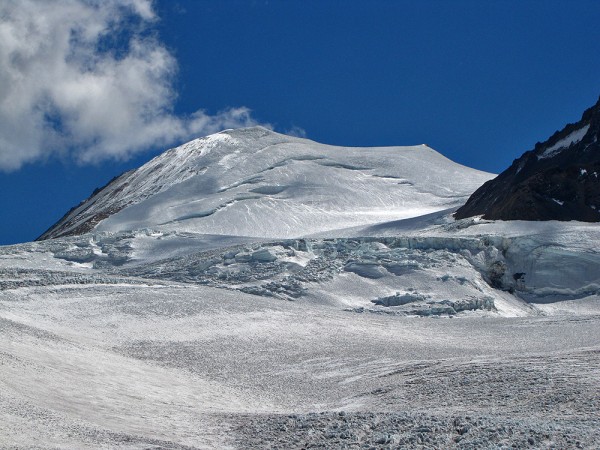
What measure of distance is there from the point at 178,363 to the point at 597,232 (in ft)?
98.9

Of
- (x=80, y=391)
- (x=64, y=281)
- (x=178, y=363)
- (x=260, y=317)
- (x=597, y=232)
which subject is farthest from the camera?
(x=597, y=232)

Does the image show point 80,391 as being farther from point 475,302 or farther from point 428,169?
point 428,169

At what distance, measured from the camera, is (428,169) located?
8506cm

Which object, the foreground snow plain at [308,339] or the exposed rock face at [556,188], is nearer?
the foreground snow plain at [308,339]

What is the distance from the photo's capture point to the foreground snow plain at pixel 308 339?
48.1ft

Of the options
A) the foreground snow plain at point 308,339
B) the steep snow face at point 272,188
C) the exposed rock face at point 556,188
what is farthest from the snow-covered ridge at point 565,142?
the foreground snow plain at point 308,339

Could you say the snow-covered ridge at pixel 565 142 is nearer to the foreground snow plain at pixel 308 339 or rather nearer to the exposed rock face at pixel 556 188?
the exposed rock face at pixel 556 188

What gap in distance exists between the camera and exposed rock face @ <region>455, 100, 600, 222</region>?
54.7 m

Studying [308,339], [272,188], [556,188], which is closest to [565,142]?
[556,188]

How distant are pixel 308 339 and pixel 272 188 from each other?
45.1 meters

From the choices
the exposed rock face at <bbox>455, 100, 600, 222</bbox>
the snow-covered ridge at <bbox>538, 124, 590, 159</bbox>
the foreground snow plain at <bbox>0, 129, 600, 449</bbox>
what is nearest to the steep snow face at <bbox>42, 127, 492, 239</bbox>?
the foreground snow plain at <bbox>0, 129, 600, 449</bbox>

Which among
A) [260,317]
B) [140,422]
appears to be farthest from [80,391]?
[260,317]

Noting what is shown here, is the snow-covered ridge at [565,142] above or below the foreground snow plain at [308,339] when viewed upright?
above

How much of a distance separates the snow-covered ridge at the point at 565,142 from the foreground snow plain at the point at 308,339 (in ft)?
48.6
